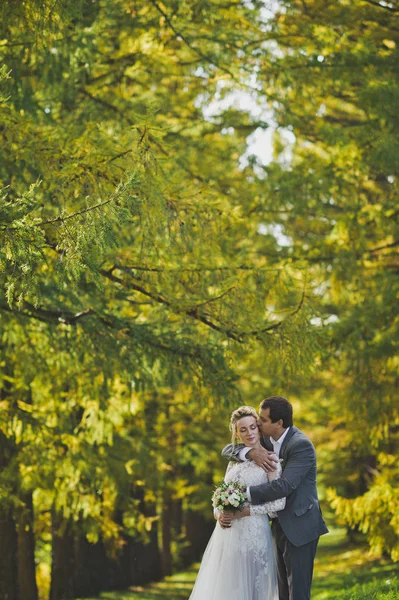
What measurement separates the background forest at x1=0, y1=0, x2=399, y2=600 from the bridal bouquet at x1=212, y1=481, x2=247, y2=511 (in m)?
1.96

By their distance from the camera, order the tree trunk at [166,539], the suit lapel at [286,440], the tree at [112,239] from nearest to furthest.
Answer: the suit lapel at [286,440]
the tree at [112,239]
the tree trunk at [166,539]

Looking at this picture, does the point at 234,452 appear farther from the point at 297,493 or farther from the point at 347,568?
the point at 347,568

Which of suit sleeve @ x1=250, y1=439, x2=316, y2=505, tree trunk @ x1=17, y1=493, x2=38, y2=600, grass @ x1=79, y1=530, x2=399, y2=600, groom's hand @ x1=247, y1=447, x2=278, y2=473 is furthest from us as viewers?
grass @ x1=79, y1=530, x2=399, y2=600

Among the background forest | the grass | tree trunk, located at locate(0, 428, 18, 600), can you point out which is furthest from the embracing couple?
the grass

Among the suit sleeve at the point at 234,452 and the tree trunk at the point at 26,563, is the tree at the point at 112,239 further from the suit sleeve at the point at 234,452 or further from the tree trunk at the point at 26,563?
the suit sleeve at the point at 234,452

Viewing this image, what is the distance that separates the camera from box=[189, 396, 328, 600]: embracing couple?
6473 mm

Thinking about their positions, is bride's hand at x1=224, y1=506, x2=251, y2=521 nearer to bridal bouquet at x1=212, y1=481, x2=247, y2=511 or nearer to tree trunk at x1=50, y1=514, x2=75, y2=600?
bridal bouquet at x1=212, y1=481, x2=247, y2=511

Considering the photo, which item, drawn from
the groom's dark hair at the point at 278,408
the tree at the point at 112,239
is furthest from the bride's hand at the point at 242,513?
the tree at the point at 112,239

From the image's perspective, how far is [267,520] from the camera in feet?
22.2

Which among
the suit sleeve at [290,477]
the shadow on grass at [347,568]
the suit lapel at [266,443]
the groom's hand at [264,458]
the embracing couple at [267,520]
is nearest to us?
the suit sleeve at [290,477]

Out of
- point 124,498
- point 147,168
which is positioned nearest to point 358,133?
point 147,168

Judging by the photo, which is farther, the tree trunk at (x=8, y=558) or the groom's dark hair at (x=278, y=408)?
the tree trunk at (x=8, y=558)

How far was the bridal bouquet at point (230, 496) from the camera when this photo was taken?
6387mm

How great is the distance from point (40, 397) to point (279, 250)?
14.9 feet
